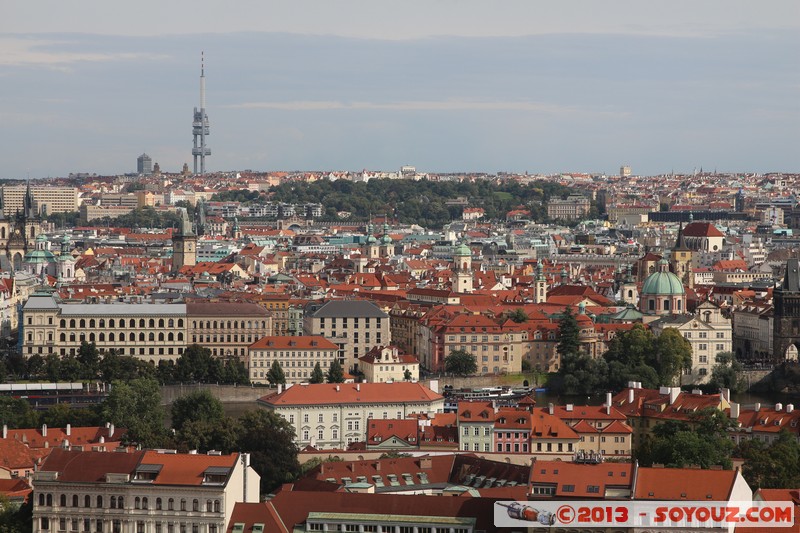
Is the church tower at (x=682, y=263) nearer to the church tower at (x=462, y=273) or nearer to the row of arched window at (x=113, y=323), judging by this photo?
the church tower at (x=462, y=273)

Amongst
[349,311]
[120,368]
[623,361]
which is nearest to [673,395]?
[623,361]

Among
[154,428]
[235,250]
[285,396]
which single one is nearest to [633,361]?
[285,396]

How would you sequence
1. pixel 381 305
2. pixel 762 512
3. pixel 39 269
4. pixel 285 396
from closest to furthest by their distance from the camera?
pixel 762 512 < pixel 285 396 < pixel 381 305 < pixel 39 269

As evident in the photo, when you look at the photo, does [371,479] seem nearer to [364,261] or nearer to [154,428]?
[154,428]

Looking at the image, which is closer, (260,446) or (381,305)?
(260,446)

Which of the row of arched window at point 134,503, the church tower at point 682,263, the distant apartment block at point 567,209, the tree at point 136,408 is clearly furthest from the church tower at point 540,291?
the distant apartment block at point 567,209

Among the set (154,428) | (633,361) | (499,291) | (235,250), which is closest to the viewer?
(154,428)

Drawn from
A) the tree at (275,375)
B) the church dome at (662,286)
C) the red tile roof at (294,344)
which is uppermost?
the church dome at (662,286)
